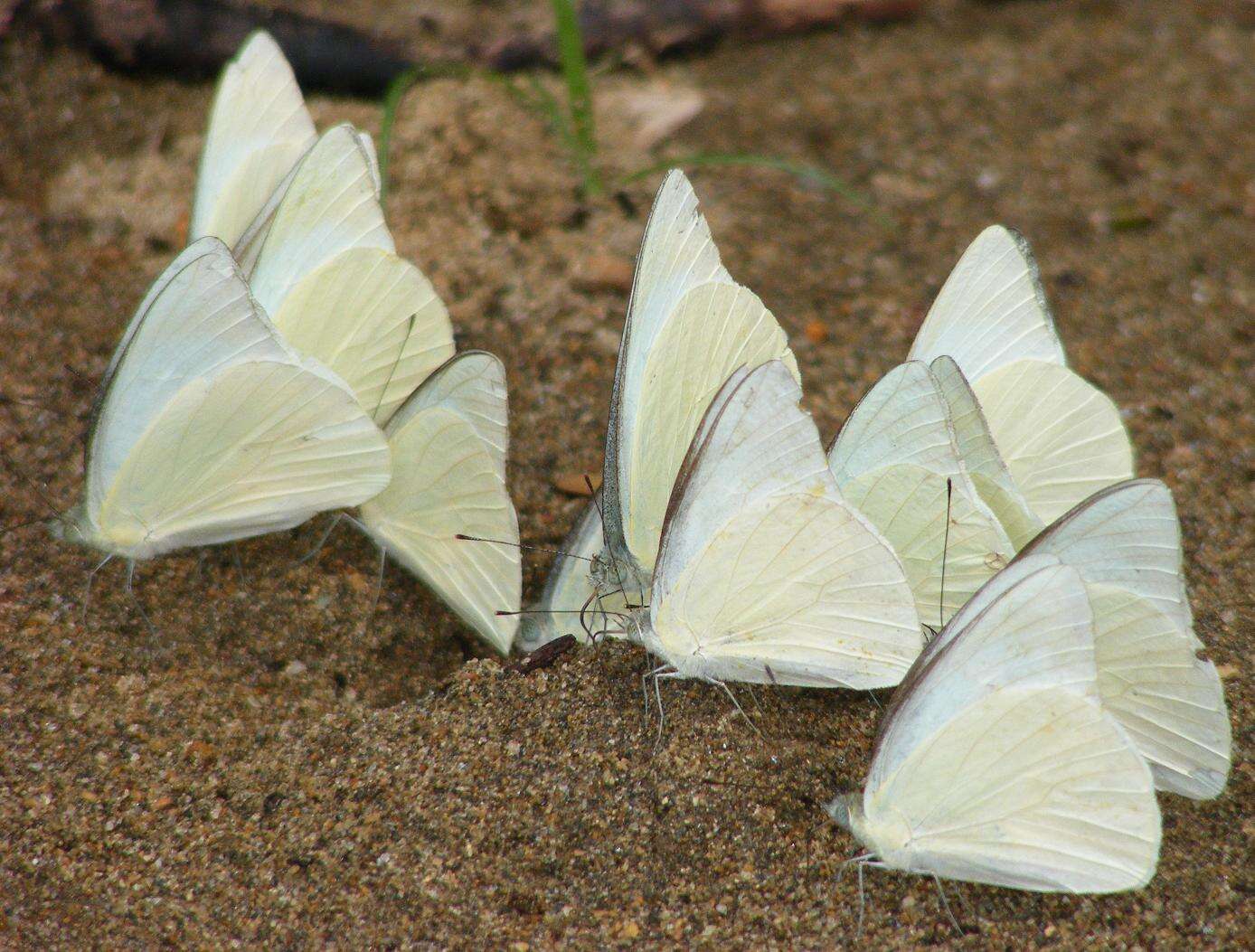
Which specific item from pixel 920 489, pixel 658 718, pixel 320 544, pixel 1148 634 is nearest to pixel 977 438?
pixel 920 489

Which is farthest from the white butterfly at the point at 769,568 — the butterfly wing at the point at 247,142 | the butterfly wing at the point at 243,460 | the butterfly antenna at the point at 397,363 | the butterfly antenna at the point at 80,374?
the butterfly antenna at the point at 80,374

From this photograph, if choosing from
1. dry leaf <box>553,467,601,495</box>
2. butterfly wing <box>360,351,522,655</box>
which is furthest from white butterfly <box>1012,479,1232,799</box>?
dry leaf <box>553,467,601,495</box>

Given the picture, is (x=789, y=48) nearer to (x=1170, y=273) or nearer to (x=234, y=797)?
(x=1170, y=273)

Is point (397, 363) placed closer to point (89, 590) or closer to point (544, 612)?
point (544, 612)

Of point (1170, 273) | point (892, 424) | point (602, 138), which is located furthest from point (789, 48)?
point (892, 424)

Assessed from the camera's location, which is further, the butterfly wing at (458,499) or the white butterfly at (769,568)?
the butterfly wing at (458,499)

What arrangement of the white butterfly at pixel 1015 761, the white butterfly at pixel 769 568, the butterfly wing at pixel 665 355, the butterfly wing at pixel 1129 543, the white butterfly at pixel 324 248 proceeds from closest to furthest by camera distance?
the white butterfly at pixel 1015 761, the butterfly wing at pixel 1129 543, the white butterfly at pixel 769 568, the butterfly wing at pixel 665 355, the white butterfly at pixel 324 248

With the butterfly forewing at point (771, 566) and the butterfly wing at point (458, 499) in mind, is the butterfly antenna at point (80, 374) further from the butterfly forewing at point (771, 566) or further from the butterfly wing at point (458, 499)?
the butterfly forewing at point (771, 566)

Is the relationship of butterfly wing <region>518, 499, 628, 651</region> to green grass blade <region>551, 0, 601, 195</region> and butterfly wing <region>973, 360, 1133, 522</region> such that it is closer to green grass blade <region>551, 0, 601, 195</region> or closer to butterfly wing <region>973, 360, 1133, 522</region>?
butterfly wing <region>973, 360, 1133, 522</region>
